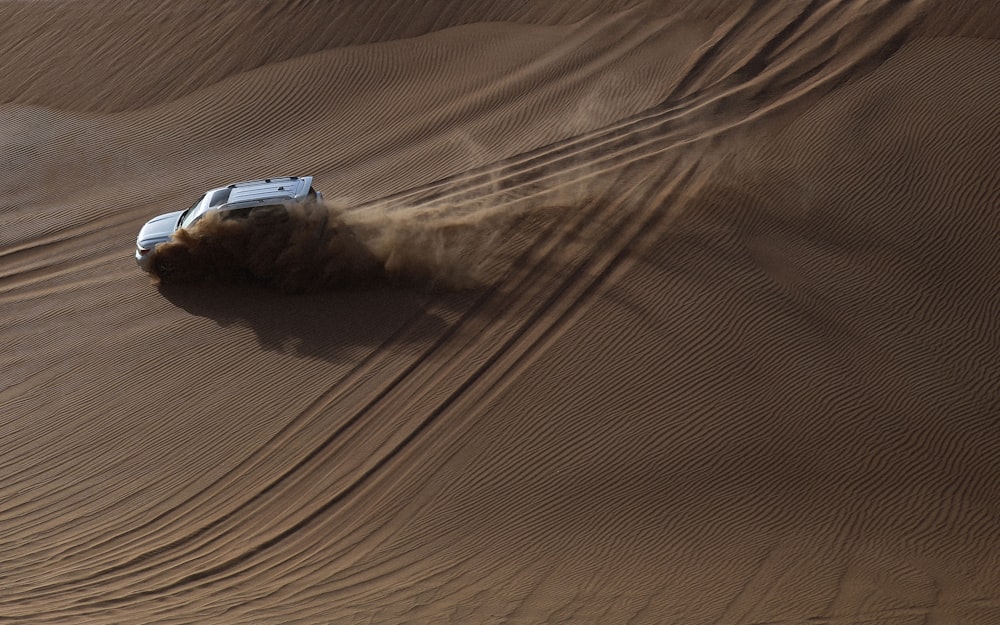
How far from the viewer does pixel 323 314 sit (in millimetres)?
13164

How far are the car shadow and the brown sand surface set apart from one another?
63 mm

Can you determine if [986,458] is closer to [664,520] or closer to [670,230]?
[664,520]

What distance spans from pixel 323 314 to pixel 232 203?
7.71ft

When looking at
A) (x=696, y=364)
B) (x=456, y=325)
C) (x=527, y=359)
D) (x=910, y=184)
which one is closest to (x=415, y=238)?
(x=456, y=325)

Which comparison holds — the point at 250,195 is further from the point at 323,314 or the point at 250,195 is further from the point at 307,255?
the point at 323,314

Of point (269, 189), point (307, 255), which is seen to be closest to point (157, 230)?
point (269, 189)

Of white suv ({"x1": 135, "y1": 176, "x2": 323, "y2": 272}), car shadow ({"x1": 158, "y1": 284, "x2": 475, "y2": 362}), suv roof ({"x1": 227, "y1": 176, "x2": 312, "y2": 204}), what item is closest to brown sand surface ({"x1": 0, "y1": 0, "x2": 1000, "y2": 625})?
car shadow ({"x1": 158, "y1": 284, "x2": 475, "y2": 362})

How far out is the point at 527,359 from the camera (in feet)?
40.5

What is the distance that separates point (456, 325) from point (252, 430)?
3439 mm

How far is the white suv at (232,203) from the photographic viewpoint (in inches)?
520

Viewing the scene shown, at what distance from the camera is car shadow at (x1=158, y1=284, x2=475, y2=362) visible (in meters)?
12.8

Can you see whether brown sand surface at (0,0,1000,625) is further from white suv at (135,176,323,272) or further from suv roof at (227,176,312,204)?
suv roof at (227,176,312,204)

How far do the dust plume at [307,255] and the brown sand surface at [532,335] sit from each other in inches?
3.0

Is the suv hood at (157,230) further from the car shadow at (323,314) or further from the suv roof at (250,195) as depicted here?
the car shadow at (323,314)
